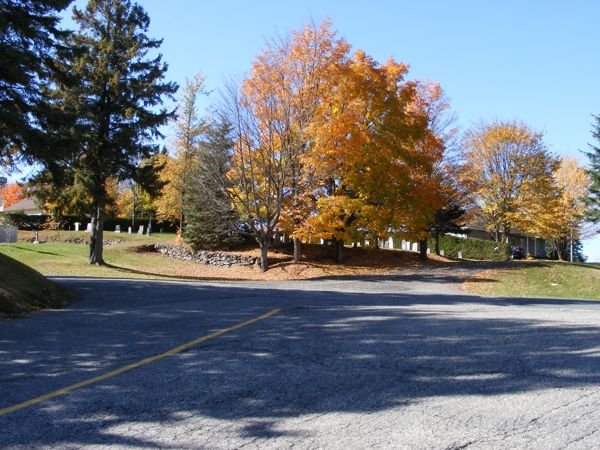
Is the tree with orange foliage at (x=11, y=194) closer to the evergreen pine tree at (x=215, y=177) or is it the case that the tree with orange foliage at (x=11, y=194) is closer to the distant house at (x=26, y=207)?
the distant house at (x=26, y=207)

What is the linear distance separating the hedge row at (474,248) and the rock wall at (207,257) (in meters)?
20.4

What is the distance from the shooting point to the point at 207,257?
3425 centimetres

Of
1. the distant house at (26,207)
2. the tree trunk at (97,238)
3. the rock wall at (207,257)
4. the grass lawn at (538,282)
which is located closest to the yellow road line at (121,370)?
the grass lawn at (538,282)

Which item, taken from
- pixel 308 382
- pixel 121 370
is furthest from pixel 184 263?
pixel 308 382

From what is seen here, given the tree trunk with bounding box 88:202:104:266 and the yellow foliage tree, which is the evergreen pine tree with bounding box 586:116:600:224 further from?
the tree trunk with bounding box 88:202:104:266

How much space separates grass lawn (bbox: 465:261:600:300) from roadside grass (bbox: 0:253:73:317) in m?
14.5

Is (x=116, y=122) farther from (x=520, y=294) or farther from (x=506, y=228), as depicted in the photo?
(x=506, y=228)

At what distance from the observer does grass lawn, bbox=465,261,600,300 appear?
2075cm

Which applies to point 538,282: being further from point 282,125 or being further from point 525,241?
point 525,241

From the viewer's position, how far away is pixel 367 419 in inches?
173

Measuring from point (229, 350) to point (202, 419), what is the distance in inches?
95.0

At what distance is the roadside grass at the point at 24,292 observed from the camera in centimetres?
1041

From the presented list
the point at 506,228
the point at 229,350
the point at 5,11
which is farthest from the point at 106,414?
the point at 506,228

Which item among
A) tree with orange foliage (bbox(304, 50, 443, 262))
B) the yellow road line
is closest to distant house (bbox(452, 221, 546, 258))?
tree with orange foliage (bbox(304, 50, 443, 262))
